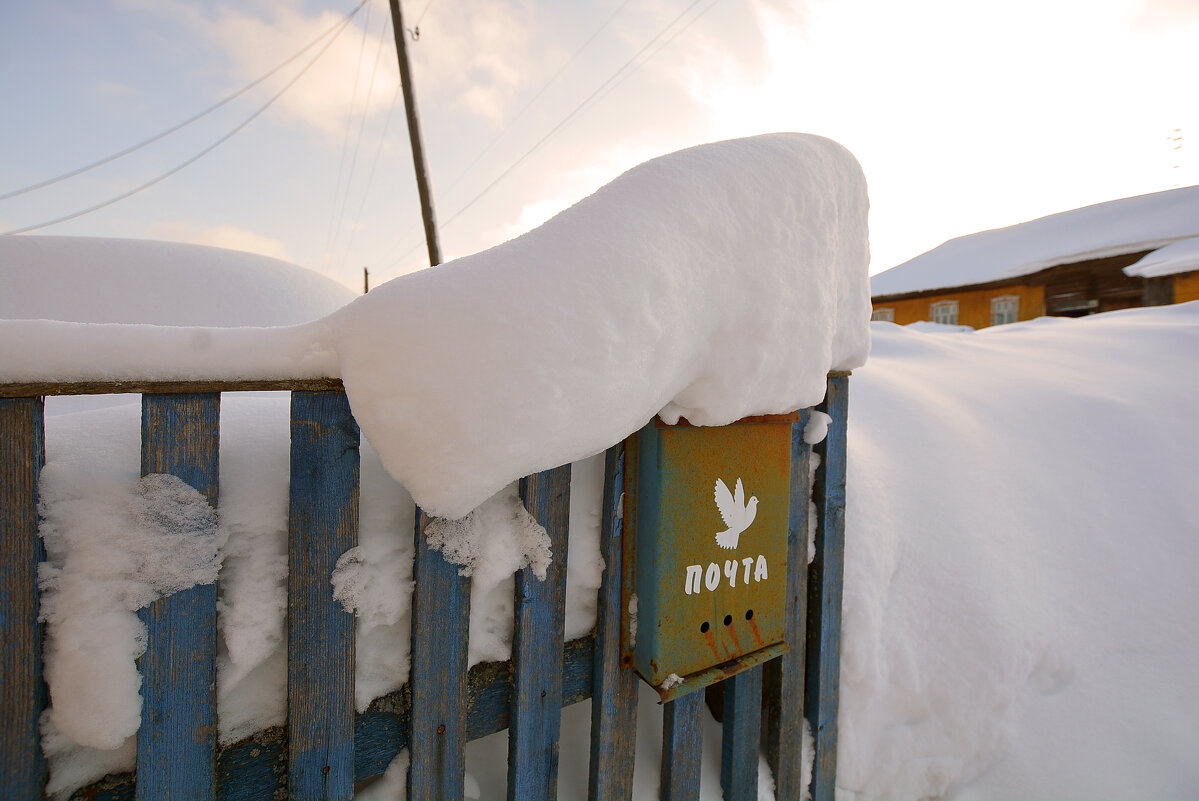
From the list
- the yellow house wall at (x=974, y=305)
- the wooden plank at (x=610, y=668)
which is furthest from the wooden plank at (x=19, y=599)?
the yellow house wall at (x=974, y=305)

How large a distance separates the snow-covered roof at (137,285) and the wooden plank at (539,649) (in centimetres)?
240

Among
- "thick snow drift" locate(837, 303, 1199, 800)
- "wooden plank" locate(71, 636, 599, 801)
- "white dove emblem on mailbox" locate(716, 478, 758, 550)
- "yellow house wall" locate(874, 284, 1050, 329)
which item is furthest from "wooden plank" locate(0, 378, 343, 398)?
"yellow house wall" locate(874, 284, 1050, 329)

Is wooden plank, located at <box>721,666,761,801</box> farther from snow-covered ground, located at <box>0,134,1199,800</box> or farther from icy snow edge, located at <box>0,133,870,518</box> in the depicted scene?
icy snow edge, located at <box>0,133,870,518</box>

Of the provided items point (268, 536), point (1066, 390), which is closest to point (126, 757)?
point (268, 536)

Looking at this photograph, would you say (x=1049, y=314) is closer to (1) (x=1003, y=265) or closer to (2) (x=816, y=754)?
(1) (x=1003, y=265)

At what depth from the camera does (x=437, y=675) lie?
1.07m

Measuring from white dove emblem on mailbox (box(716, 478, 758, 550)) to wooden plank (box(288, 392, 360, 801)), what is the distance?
848mm

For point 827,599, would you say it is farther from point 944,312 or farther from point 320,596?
point 944,312

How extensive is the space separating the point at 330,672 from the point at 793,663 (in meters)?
1.36

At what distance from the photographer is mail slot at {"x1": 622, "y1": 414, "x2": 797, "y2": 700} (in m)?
1.21

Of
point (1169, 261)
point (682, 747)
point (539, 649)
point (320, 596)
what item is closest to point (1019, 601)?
point (682, 747)

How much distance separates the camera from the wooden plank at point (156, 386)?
2.41ft

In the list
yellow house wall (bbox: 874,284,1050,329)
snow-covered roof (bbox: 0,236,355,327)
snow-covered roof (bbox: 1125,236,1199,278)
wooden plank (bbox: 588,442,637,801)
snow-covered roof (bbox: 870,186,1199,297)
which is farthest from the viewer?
yellow house wall (bbox: 874,284,1050,329)

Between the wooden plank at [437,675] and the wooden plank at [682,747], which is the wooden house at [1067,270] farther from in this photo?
the wooden plank at [437,675]
